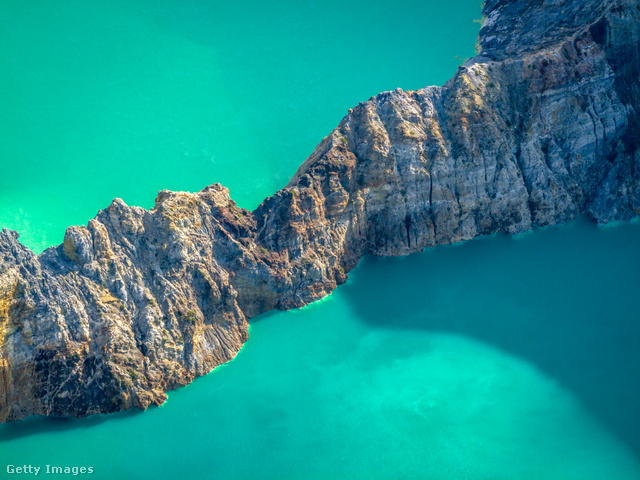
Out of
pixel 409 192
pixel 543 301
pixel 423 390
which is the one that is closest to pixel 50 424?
pixel 423 390

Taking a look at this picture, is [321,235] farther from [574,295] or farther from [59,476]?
[59,476]

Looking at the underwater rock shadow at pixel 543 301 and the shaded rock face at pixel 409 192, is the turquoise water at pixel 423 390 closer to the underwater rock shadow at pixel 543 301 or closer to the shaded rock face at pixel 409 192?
the underwater rock shadow at pixel 543 301

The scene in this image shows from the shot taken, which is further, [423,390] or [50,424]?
[423,390]

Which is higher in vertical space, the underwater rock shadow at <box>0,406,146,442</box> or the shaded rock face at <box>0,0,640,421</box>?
the shaded rock face at <box>0,0,640,421</box>

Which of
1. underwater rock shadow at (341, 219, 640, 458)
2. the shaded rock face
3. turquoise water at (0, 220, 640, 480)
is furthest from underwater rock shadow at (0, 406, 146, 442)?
underwater rock shadow at (341, 219, 640, 458)

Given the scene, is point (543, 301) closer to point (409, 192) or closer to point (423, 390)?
point (423, 390)

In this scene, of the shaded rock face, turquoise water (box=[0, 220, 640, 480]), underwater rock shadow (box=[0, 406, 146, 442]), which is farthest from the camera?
the shaded rock face

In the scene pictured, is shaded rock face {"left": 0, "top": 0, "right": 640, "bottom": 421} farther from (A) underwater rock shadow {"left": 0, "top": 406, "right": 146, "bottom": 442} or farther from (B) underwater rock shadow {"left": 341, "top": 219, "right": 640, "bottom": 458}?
(A) underwater rock shadow {"left": 0, "top": 406, "right": 146, "bottom": 442}

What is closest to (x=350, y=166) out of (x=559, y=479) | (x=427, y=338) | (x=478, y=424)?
(x=427, y=338)
